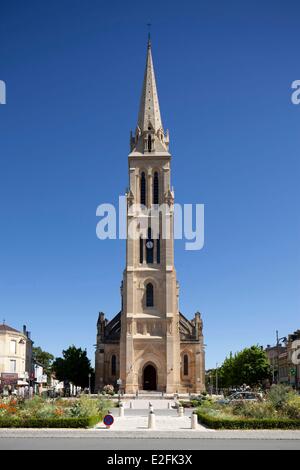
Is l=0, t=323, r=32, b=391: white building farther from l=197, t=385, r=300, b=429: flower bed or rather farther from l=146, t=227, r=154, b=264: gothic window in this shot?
l=197, t=385, r=300, b=429: flower bed

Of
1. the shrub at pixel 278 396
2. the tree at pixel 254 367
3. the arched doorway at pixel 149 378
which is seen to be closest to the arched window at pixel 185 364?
the arched doorway at pixel 149 378

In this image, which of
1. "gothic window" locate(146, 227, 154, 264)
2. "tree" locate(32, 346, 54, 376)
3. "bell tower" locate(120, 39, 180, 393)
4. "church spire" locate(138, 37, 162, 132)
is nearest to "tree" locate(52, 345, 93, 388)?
"bell tower" locate(120, 39, 180, 393)

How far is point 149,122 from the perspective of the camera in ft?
253

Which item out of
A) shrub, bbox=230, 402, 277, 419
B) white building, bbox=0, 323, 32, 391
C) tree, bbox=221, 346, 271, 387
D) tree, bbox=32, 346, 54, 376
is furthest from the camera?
tree, bbox=32, 346, 54, 376

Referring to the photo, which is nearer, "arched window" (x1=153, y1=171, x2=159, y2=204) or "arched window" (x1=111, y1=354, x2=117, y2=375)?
"arched window" (x1=111, y1=354, x2=117, y2=375)

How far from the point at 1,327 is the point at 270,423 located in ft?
140

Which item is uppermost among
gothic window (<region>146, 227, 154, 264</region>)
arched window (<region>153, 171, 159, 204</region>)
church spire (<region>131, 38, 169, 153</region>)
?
church spire (<region>131, 38, 169, 153</region>)

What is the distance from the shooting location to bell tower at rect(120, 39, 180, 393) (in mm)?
66812

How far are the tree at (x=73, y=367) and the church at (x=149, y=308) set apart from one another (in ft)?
22.8

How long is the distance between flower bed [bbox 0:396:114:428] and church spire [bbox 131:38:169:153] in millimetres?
49414

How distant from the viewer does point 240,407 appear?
29.8 m

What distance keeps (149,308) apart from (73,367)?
17.4 metres

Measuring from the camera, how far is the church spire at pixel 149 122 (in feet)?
248

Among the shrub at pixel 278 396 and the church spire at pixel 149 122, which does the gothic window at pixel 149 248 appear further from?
the shrub at pixel 278 396
